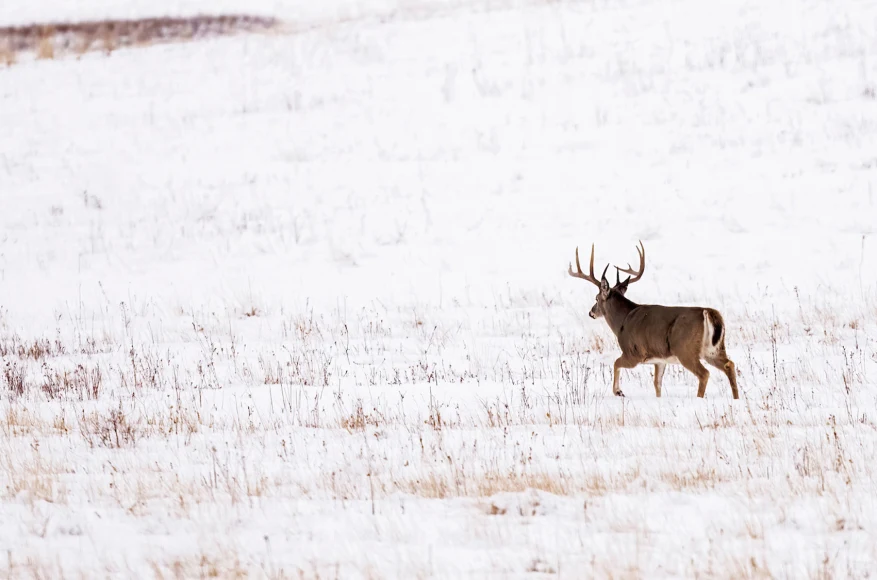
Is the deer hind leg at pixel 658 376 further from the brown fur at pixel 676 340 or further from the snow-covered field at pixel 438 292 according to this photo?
the snow-covered field at pixel 438 292

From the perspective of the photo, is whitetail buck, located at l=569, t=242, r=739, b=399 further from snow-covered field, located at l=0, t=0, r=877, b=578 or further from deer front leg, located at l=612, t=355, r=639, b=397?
snow-covered field, located at l=0, t=0, r=877, b=578

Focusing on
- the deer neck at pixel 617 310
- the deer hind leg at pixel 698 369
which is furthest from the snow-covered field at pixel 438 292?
the deer neck at pixel 617 310

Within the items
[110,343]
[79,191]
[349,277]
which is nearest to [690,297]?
[349,277]

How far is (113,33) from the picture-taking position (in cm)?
2869

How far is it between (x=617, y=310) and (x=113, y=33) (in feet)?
81.4

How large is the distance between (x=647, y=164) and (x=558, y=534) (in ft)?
41.7

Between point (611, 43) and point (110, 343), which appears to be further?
point (611, 43)

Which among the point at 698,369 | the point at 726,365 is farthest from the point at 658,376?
the point at 726,365

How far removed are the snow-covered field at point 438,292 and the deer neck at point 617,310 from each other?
544mm

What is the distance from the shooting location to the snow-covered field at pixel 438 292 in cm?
460

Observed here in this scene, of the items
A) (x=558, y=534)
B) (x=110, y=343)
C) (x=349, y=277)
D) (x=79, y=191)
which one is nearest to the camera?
(x=558, y=534)

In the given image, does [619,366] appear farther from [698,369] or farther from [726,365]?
[726,365]

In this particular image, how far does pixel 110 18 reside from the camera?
29484 millimetres

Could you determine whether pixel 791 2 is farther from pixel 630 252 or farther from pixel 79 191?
pixel 79 191
